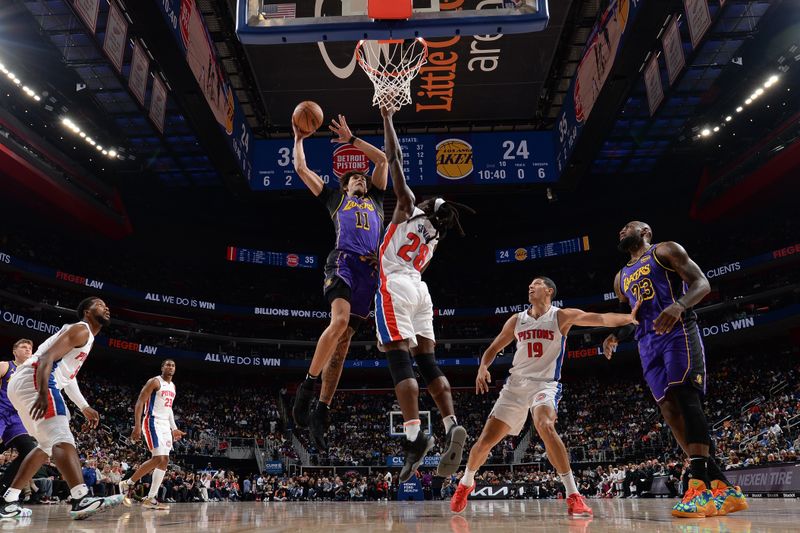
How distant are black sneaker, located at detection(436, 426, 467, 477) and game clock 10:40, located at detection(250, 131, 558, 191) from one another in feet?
31.6

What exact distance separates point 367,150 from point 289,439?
2365 cm

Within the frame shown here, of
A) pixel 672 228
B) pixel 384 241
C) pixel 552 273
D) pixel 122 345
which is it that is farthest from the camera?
pixel 552 273

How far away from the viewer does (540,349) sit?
5.51 metres

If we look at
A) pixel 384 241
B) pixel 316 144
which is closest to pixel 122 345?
pixel 316 144

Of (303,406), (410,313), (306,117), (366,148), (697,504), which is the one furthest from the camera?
(306,117)

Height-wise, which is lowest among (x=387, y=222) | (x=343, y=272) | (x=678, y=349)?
(x=678, y=349)

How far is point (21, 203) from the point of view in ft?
77.7

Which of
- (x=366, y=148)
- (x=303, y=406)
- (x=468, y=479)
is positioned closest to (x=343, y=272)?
(x=366, y=148)

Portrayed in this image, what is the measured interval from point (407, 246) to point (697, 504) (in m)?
2.68

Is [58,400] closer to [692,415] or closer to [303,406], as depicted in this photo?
[303,406]

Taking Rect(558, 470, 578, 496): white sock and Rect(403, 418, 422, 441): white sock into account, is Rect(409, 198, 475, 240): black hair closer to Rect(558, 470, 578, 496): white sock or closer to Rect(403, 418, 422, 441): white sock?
Rect(403, 418, 422, 441): white sock

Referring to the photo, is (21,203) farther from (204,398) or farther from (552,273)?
(552,273)

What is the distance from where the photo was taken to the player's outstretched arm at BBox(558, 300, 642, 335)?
4.91 m

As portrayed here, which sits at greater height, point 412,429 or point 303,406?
point 303,406
